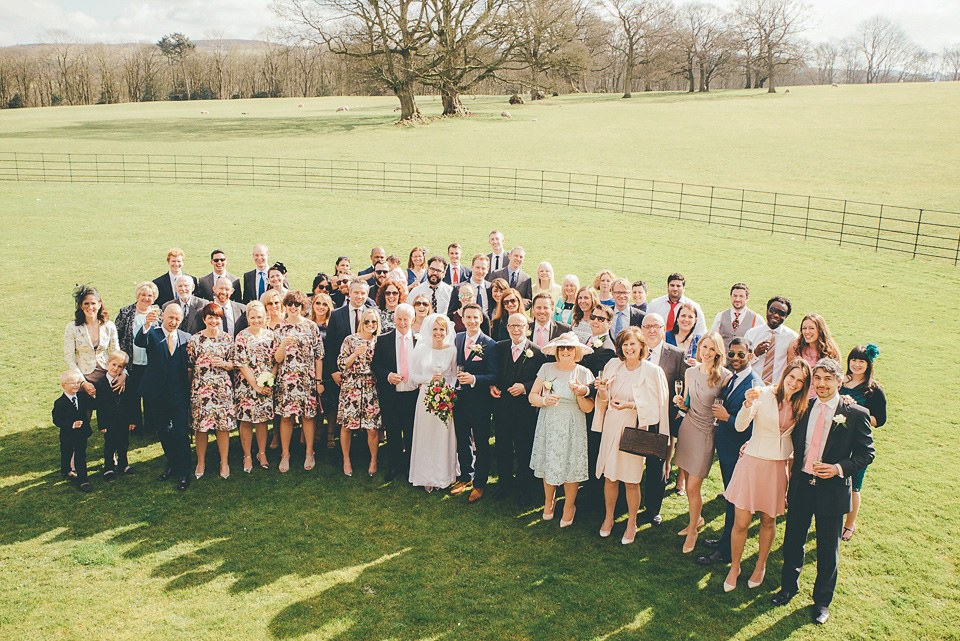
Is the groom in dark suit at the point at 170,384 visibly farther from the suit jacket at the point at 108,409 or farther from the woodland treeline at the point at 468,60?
the woodland treeline at the point at 468,60

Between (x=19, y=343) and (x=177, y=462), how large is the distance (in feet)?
21.7

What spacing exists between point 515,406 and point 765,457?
2.57 metres

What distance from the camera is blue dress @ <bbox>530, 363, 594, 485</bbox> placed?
21.6 ft

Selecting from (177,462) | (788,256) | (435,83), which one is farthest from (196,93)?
(177,462)

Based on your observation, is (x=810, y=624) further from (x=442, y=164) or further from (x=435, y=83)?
(x=435, y=83)

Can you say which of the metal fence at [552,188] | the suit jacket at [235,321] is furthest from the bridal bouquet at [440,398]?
the metal fence at [552,188]

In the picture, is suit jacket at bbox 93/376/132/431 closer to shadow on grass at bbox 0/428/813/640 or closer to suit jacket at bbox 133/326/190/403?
suit jacket at bbox 133/326/190/403

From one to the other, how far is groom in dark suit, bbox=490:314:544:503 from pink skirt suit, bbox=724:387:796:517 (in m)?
2.12

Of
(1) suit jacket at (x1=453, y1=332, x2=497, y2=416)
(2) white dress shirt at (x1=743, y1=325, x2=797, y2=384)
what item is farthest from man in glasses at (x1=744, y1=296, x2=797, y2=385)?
(1) suit jacket at (x1=453, y1=332, x2=497, y2=416)

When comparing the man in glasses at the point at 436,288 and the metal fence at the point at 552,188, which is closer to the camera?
the man in glasses at the point at 436,288

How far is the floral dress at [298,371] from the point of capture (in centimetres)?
757

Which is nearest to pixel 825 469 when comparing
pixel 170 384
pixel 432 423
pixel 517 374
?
pixel 517 374

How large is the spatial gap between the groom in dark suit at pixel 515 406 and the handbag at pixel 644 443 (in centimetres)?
115

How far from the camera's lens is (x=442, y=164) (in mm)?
36312
